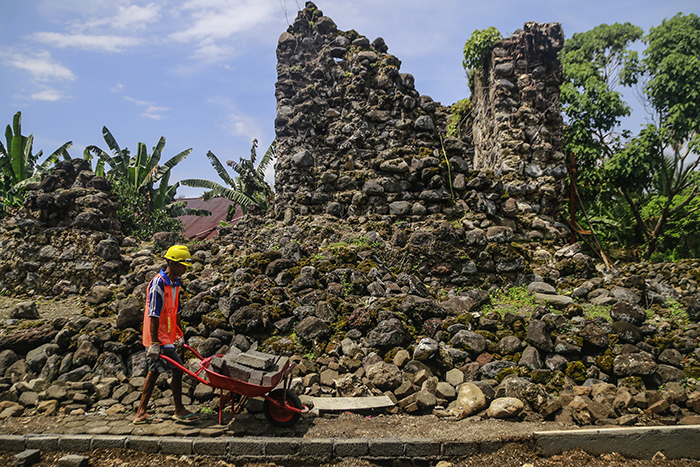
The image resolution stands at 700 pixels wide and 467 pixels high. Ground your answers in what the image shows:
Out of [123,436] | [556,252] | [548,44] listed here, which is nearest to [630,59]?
[548,44]

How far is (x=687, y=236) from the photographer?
10789 mm

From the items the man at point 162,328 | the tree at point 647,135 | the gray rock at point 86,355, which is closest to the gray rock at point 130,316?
the gray rock at point 86,355

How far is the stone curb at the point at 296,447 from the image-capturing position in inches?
122

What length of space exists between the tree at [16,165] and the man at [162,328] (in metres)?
11.2

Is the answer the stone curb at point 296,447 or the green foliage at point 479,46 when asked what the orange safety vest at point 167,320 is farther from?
the green foliage at point 479,46

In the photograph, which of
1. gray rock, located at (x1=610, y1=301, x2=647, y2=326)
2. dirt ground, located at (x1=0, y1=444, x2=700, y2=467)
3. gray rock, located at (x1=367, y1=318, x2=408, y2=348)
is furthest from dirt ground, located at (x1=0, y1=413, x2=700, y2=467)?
gray rock, located at (x1=610, y1=301, x2=647, y2=326)

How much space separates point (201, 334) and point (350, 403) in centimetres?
209

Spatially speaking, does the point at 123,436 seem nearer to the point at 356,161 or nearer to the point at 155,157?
the point at 356,161

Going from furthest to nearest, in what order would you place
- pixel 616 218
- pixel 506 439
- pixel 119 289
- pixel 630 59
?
1. pixel 630 59
2. pixel 616 218
3. pixel 119 289
4. pixel 506 439

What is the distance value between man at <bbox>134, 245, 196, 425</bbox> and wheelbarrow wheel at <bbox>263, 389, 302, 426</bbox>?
2.53 feet

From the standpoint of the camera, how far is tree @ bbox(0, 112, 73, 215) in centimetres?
1205

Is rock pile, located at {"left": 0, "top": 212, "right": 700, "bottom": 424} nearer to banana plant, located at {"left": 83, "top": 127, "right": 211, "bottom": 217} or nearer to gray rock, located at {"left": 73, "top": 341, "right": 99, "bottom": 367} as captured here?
gray rock, located at {"left": 73, "top": 341, "right": 99, "bottom": 367}

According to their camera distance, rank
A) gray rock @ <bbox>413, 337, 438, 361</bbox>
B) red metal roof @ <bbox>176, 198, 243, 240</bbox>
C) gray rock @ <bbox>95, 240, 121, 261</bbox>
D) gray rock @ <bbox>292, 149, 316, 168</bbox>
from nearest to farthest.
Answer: gray rock @ <bbox>413, 337, 438, 361</bbox>
gray rock @ <bbox>95, 240, 121, 261</bbox>
gray rock @ <bbox>292, 149, 316, 168</bbox>
red metal roof @ <bbox>176, 198, 243, 240</bbox>

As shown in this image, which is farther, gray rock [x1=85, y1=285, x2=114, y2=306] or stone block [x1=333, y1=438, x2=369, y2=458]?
gray rock [x1=85, y1=285, x2=114, y2=306]
